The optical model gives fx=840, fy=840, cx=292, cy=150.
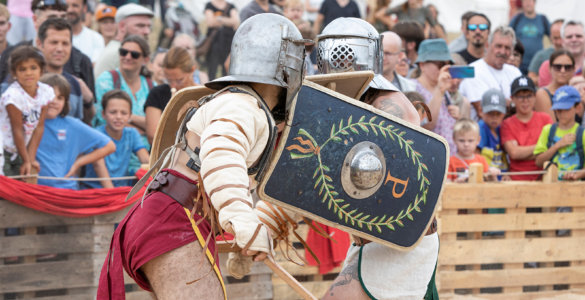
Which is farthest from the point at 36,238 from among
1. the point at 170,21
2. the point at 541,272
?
the point at 170,21

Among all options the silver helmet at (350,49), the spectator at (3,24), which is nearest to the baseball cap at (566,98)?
the silver helmet at (350,49)

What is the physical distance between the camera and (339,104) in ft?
11.3

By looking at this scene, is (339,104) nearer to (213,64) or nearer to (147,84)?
(147,84)

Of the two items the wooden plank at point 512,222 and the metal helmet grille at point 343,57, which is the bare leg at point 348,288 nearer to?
the metal helmet grille at point 343,57

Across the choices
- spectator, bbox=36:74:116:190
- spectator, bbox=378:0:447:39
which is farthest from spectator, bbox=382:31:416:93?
spectator, bbox=378:0:447:39

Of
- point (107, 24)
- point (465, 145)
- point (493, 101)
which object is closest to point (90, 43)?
point (107, 24)

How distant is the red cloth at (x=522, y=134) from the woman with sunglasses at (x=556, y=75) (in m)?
0.48

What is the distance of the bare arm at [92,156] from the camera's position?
566 cm

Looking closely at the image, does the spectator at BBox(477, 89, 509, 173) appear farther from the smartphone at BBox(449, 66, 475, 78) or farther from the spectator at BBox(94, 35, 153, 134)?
the spectator at BBox(94, 35, 153, 134)

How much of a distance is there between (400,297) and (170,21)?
6.03 metres

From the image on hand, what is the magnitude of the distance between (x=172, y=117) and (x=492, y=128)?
3963 mm

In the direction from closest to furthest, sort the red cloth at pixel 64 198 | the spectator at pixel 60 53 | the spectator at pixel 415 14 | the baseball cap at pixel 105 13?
the red cloth at pixel 64 198, the spectator at pixel 60 53, the baseball cap at pixel 105 13, the spectator at pixel 415 14

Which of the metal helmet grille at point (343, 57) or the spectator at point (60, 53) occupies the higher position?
the metal helmet grille at point (343, 57)

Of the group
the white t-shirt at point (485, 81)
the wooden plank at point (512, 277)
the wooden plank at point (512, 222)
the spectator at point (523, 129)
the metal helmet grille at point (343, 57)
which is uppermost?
the metal helmet grille at point (343, 57)
